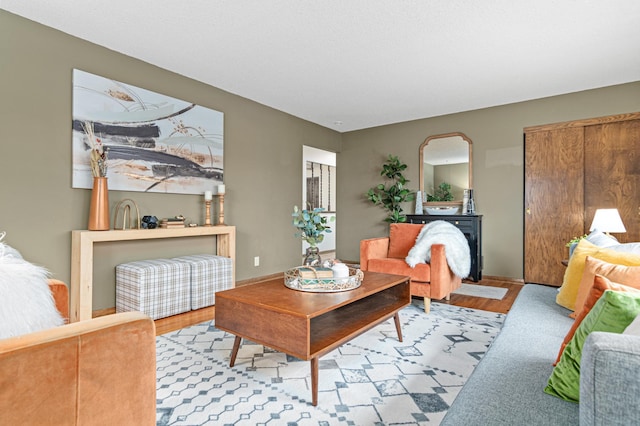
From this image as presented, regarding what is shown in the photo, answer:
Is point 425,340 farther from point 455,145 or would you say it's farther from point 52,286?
point 455,145

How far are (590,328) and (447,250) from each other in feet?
7.14

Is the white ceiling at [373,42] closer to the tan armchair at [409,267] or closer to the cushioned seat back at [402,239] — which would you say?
the cushioned seat back at [402,239]

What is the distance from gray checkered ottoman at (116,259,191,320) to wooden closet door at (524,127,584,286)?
13.7 ft

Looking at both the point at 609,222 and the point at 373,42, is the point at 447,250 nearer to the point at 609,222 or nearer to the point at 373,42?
the point at 609,222

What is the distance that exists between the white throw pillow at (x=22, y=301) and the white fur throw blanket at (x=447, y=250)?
268cm

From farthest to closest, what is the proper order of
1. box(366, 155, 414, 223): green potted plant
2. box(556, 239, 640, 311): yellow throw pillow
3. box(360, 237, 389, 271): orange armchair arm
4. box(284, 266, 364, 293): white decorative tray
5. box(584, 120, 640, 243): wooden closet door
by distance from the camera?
box(366, 155, 414, 223): green potted plant < box(584, 120, 640, 243): wooden closet door < box(360, 237, 389, 271): orange armchair arm < box(284, 266, 364, 293): white decorative tray < box(556, 239, 640, 311): yellow throw pillow

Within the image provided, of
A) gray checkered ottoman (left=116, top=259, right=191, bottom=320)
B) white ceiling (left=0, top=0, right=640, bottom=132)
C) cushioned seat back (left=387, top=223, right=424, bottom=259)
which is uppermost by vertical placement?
white ceiling (left=0, top=0, right=640, bottom=132)

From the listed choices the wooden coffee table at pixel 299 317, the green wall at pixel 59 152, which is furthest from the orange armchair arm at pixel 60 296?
the green wall at pixel 59 152

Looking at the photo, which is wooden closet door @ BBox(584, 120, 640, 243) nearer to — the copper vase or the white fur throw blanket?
the white fur throw blanket

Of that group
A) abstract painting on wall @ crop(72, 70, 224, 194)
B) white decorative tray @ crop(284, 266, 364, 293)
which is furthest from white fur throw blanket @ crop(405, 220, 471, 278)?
abstract painting on wall @ crop(72, 70, 224, 194)

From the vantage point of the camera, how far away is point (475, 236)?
4418 millimetres

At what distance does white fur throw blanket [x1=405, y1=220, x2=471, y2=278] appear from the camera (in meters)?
3.11

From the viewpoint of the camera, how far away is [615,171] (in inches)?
151

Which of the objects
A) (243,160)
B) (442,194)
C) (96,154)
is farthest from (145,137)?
(442,194)
